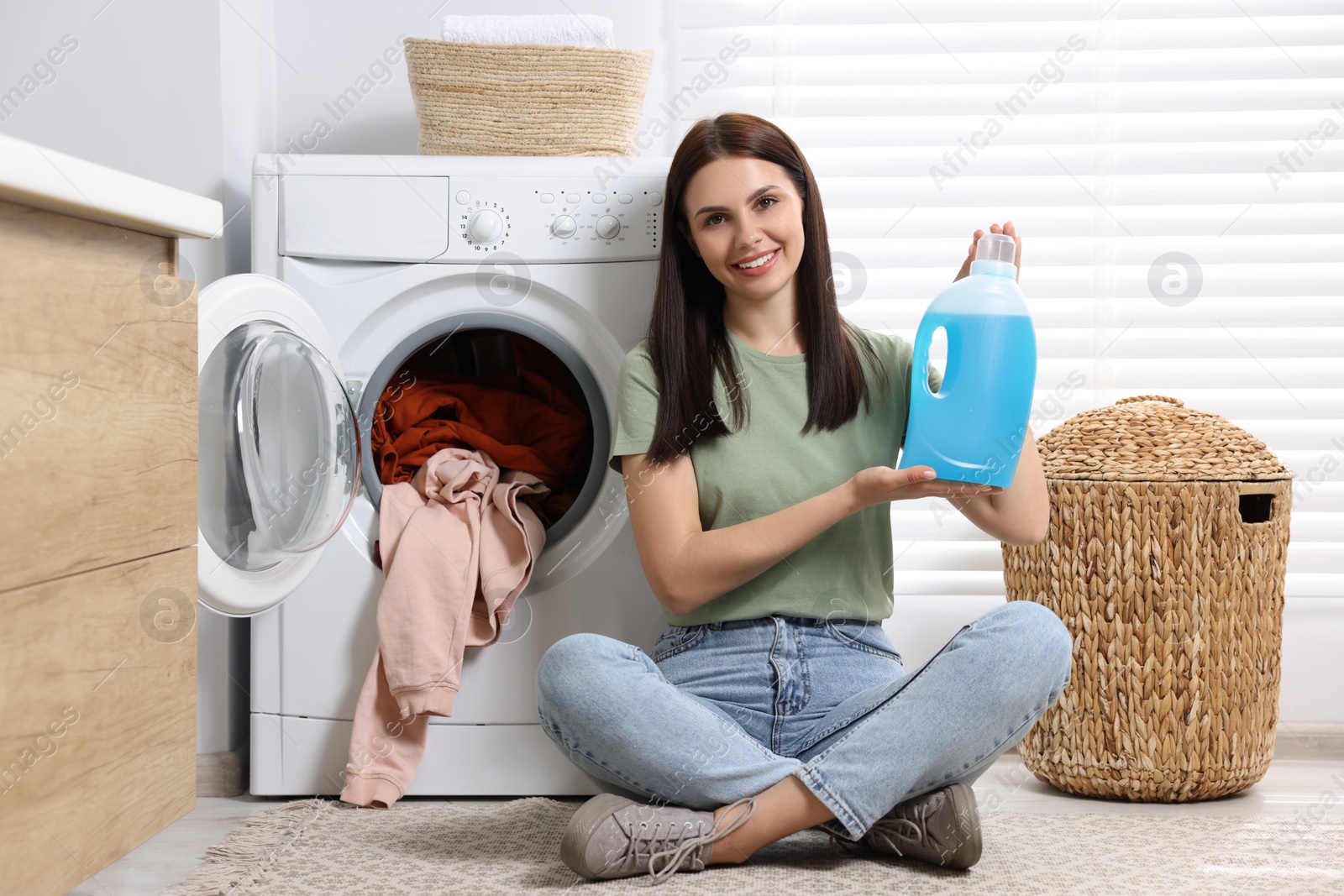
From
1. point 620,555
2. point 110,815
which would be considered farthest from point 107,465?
point 620,555

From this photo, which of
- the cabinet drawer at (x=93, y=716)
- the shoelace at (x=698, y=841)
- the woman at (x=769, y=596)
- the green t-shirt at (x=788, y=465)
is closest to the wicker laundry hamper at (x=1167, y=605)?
the woman at (x=769, y=596)

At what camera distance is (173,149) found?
1605 millimetres

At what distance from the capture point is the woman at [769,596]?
117cm

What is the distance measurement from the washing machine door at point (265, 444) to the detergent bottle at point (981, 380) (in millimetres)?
708

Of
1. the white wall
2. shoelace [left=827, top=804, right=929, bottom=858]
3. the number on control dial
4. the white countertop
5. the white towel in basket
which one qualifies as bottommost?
shoelace [left=827, top=804, right=929, bottom=858]

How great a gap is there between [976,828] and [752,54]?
4.45 ft

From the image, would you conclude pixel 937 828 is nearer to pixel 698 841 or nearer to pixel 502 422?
pixel 698 841

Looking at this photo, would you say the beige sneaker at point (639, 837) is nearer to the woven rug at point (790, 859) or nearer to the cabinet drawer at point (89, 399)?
the woven rug at point (790, 859)

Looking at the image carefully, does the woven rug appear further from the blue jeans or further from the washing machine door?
the washing machine door

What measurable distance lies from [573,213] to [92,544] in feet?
2.79

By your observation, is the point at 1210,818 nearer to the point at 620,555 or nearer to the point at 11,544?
the point at 620,555

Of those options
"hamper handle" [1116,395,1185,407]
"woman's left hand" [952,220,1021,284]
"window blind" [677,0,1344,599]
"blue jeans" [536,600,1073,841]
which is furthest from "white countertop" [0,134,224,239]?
"hamper handle" [1116,395,1185,407]

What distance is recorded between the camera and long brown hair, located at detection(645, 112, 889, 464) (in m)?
1.36

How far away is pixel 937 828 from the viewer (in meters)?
1.19
